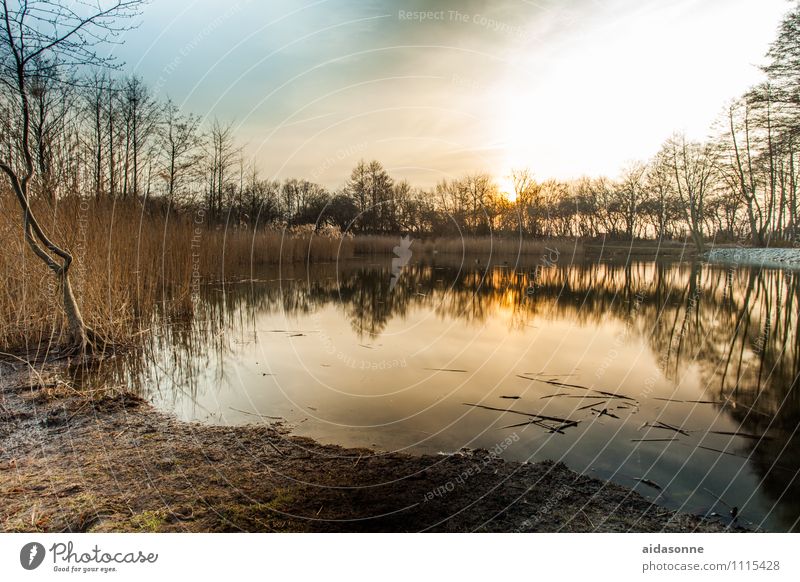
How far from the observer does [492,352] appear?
6348 millimetres

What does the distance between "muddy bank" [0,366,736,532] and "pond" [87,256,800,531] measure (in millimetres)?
361

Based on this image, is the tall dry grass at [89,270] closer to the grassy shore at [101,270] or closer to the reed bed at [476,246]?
the grassy shore at [101,270]

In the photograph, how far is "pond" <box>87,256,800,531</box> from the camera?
10.5 ft

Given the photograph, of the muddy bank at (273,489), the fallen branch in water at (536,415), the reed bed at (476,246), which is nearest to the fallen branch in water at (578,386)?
the fallen branch in water at (536,415)

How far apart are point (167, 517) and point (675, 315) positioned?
34.4 ft

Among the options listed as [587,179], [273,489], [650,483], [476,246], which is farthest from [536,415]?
[476,246]

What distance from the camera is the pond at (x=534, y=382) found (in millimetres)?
3203

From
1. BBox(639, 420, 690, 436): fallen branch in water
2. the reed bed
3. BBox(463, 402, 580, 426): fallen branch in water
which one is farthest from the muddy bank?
the reed bed

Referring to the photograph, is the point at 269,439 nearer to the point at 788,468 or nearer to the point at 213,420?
the point at 213,420

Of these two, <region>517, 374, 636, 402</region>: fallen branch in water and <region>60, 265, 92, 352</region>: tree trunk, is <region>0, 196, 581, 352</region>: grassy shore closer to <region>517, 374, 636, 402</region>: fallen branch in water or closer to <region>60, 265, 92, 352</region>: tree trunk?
<region>60, 265, 92, 352</region>: tree trunk

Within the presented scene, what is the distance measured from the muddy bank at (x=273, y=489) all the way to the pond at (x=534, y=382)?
361 mm

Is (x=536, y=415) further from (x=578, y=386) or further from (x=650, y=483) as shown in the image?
(x=650, y=483)

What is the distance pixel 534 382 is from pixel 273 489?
3343 mm

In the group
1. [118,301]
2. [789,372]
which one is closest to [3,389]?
[118,301]
